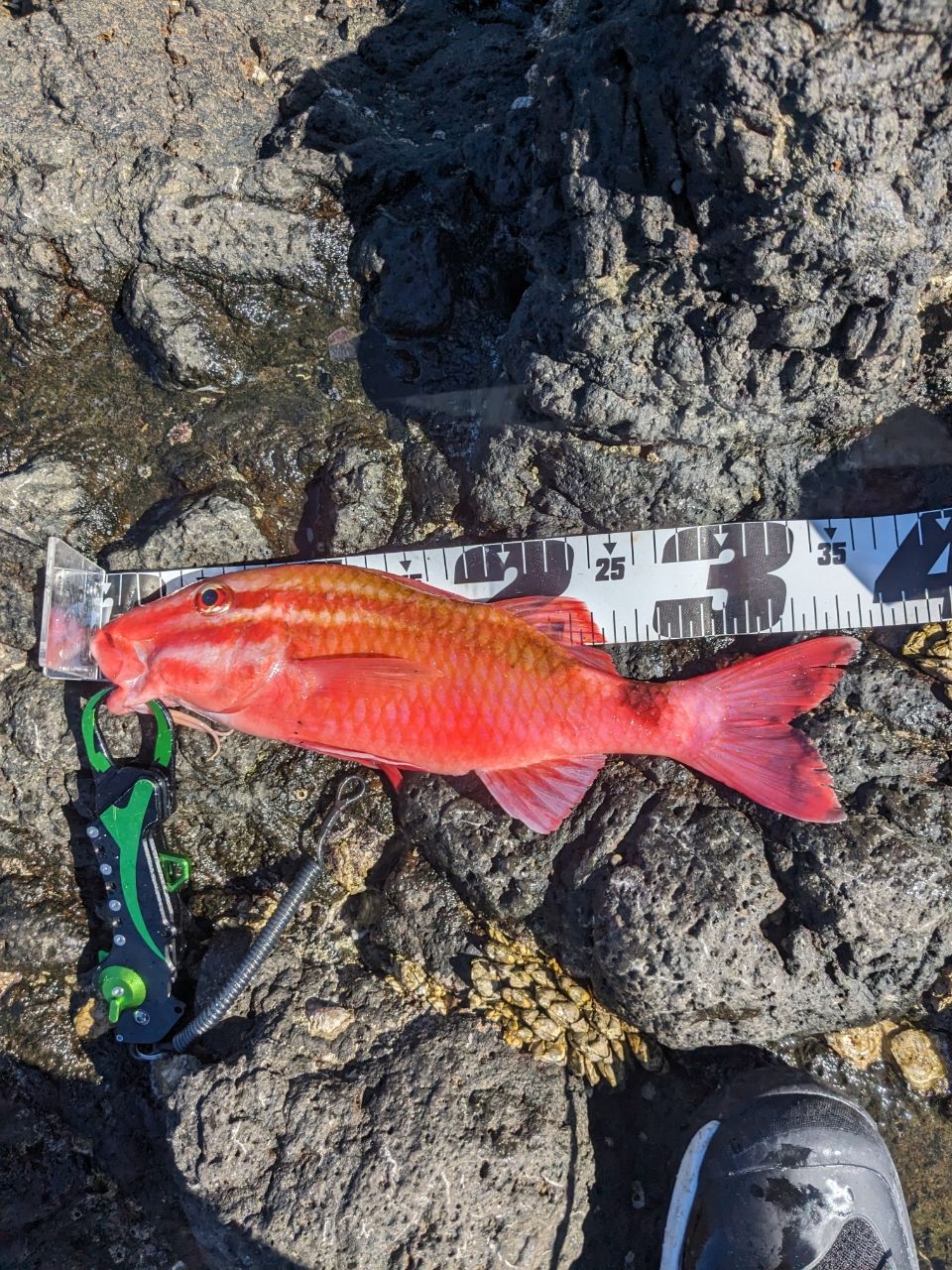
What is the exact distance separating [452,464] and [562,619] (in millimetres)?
928

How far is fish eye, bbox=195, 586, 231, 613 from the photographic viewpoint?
3223 mm

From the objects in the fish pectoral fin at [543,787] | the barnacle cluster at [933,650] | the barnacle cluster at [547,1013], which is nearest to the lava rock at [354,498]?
the fish pectoral fin at [543,787]

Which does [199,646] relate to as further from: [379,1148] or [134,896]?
[379,1148]

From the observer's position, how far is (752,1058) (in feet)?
11.4

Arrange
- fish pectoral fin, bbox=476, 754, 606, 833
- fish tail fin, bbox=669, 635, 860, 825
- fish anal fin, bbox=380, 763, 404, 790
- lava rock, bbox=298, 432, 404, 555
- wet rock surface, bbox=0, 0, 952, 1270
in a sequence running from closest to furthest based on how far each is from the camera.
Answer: wet rock surface, bbox=0, 0, 952, 1270
fish tail fin, bbox=669, 635, 860, 825
fish pectoral fin, bbox=476, 754, 606, 833
fish anal fin, bbox=380, 763, 404, 790
lava rock, bbox=298, 432, 404, 555

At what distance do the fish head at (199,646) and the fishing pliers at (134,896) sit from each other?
39 centimetres

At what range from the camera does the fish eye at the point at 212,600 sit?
322cm

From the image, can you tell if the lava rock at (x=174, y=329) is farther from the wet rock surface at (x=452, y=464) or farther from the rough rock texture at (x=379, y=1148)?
the rough rock texture at (x=379, y=1148)

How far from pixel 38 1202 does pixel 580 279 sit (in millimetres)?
4650

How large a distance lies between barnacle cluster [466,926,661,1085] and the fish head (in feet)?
5.19

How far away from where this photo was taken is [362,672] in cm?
321

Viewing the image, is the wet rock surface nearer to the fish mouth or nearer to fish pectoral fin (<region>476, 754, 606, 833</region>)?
fish pectoral fin (<region>476, 754, 606, 833</region>)

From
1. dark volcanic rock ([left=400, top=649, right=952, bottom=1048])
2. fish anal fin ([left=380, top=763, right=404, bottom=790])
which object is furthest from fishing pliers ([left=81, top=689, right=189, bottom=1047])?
dark volcanic rock ([left=400, top=649, right=952, bottom=1048])

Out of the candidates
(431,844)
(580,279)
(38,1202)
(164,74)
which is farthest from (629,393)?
(38,1202)
